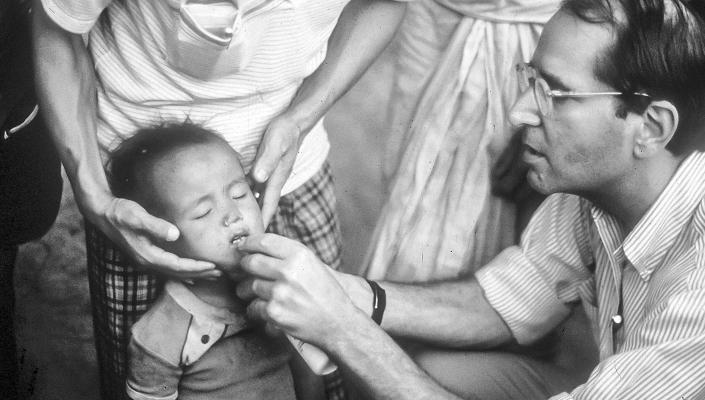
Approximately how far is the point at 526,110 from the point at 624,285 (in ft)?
1.01

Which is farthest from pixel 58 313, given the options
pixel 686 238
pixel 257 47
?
pixel 686 238

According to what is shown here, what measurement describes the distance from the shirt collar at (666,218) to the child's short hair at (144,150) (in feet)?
1.97

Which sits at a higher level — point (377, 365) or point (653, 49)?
point (653, 49)

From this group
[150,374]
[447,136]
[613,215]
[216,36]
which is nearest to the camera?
[216,36]

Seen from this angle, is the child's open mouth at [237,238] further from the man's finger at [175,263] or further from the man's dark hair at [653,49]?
the man's dark hair at [653,49]

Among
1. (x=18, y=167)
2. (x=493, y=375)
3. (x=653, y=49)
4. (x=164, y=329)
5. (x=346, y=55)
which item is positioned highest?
(x=653, y=49)

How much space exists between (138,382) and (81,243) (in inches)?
8.7

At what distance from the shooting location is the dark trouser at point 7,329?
1.15m

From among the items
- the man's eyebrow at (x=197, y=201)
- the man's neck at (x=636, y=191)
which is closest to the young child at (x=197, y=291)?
the man's eyebrow at (x=197, y=201)

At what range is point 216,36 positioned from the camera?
1.01 m

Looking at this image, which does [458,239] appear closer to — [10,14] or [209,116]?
[209,116]

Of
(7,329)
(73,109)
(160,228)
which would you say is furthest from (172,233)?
(7,329)

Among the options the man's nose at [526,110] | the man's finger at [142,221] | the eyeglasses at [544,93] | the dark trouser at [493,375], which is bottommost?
the dark trouser at [493,375]

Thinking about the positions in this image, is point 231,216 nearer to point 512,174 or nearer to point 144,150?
point 144,150
